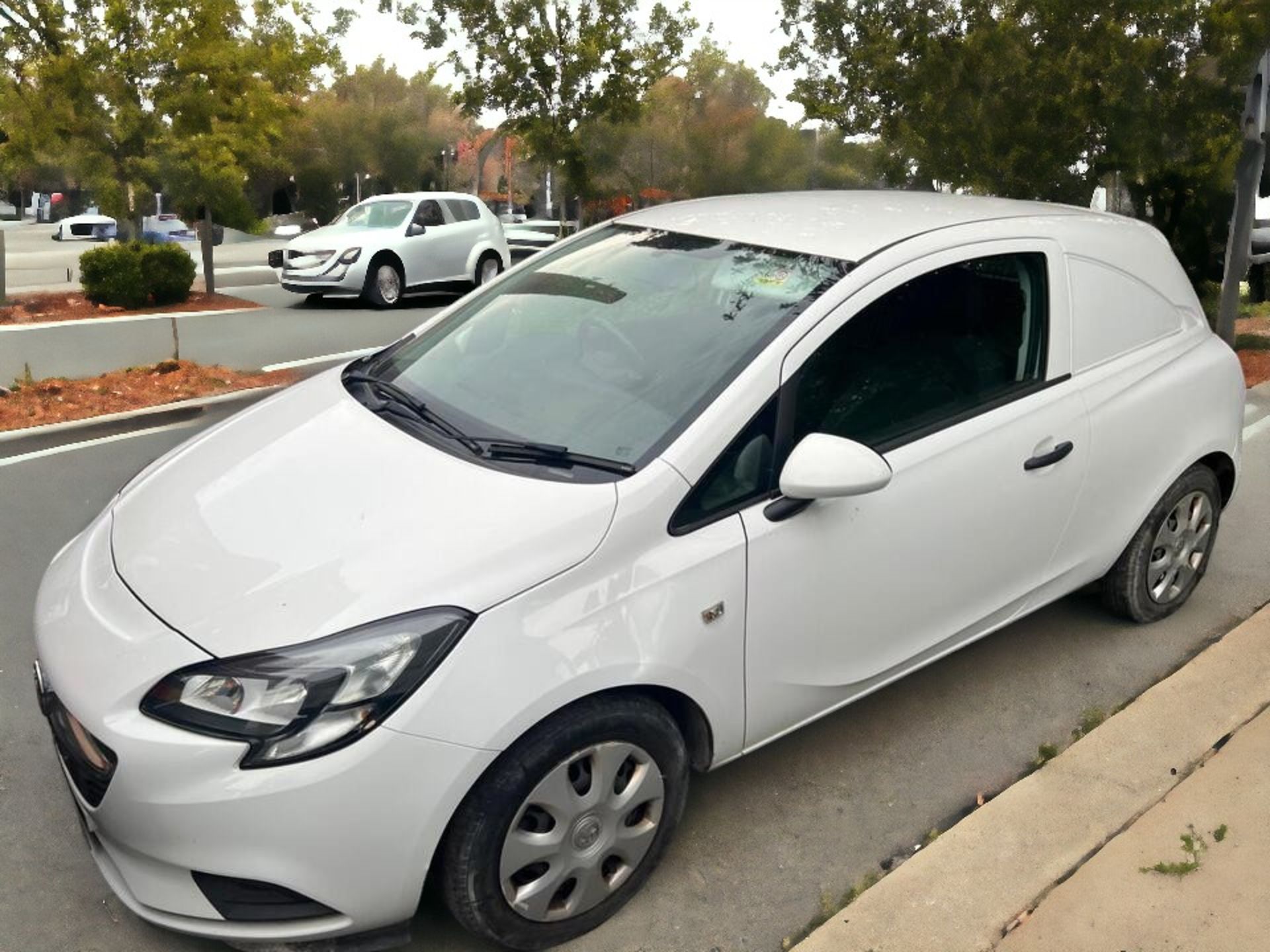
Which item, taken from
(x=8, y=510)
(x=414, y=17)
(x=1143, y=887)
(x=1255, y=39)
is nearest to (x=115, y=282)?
(x=414, y=17)

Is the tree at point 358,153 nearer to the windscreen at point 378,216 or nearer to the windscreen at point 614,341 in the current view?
the windscreen at point 378,216

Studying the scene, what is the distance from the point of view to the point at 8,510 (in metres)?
5.75

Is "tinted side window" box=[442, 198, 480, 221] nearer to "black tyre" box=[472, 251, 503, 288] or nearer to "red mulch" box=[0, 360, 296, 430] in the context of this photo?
"black tyre" box=[472, 251, 503, 288]

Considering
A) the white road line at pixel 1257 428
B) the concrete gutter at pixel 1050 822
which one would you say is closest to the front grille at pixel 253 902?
the concrete gutter at pixel 1050 822

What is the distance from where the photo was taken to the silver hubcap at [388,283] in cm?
1591

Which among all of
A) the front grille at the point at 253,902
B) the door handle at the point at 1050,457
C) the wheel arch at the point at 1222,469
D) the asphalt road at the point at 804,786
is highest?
the door handle at the point at 1050,457

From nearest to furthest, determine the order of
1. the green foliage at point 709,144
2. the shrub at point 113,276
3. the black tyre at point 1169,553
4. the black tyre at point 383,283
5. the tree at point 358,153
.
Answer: the black tyre at point 1169,553
the shrub at point 113,276
the black tyre at point 383,283
the green foliage at point 709,144
the tree at point 358,153

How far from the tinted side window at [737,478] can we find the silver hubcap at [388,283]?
13622 mm

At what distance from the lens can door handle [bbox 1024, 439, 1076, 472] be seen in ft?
11.7

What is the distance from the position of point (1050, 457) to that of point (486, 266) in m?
14.8

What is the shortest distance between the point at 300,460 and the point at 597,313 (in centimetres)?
96

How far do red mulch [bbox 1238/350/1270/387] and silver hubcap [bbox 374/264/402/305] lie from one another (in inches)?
406

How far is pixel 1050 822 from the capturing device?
321 cm

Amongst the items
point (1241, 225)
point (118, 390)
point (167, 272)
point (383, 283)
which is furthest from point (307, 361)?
point (1241, 225)
